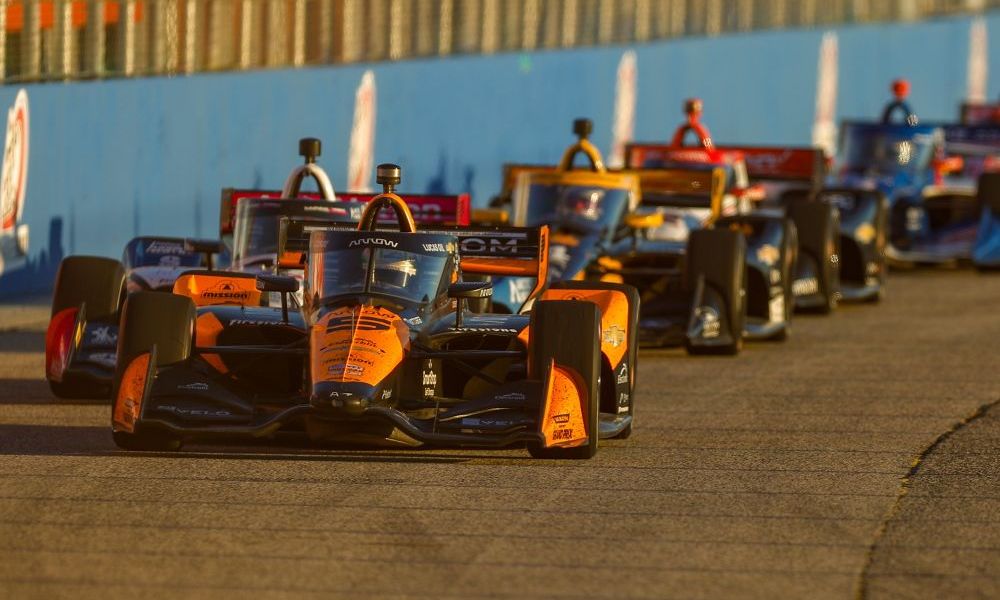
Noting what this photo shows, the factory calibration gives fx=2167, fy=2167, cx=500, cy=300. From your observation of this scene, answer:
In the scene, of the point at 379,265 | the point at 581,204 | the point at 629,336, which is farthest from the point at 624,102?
the point at 379,265

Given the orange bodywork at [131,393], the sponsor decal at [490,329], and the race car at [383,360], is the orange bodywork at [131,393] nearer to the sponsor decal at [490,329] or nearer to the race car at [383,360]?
the race car at [383,360]

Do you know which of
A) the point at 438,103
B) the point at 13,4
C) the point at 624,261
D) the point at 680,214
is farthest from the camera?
the point at 438,103

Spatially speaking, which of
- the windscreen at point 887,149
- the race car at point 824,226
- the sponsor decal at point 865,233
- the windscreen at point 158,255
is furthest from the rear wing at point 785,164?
the windscreen at point 158,255

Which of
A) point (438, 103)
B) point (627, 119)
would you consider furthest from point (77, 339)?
point (627, 119)

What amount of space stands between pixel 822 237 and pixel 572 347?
8.07 m

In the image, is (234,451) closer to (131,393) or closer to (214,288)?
(131,393)

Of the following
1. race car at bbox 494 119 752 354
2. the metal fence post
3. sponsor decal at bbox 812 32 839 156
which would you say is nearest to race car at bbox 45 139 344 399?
race car at bbox 494 119 752 354

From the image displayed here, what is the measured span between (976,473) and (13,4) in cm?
965

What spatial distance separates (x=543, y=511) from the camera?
8492 mm

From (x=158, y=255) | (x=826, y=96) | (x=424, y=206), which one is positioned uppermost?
(x=826, y=96)

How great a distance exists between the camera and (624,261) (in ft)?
50.0

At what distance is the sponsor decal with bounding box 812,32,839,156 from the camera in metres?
34.9

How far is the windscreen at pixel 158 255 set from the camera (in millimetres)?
13406

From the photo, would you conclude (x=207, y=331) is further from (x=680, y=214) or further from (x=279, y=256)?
(x=680, y=214)
